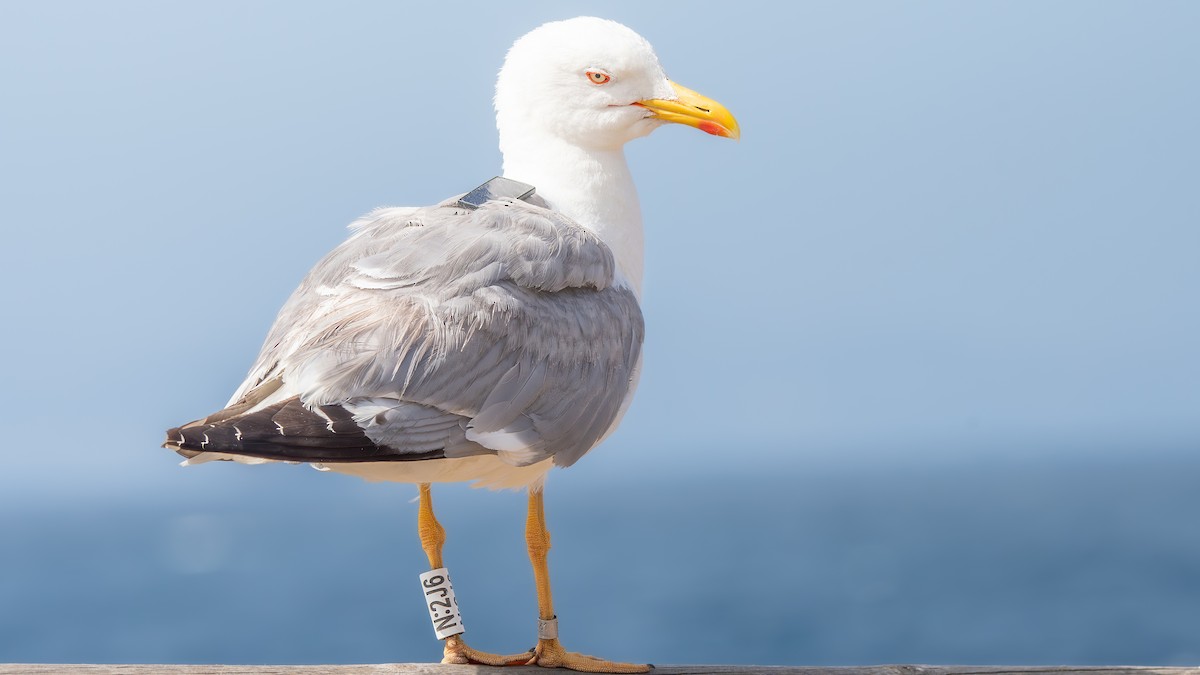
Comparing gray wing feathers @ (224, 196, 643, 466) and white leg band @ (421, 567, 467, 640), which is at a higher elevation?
gray wing feathers @ (224, 196, 643, 466)

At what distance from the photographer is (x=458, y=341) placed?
3105 mm

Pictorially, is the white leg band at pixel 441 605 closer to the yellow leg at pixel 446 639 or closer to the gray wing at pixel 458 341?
the yellow leg at pixel 446 639

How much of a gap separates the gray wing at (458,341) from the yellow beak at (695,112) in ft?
1.56

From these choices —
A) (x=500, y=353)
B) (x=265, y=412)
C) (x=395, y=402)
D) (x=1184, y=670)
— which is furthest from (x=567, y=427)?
(x=1184, y=670)

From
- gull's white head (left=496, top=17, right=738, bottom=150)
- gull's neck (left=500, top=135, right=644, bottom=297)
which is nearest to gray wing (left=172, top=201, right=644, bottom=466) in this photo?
gull's neck (left=500, top=135, right=644, bottom=297)

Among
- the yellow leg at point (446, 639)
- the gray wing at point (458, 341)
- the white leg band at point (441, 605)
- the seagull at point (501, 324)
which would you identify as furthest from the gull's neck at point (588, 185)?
the white leg band at point (441, 605)

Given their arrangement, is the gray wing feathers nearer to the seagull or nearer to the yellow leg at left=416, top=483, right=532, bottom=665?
the seagull

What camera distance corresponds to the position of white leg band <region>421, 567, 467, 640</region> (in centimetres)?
369

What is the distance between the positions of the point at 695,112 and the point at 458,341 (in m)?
1.13

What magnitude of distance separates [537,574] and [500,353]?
86 cm

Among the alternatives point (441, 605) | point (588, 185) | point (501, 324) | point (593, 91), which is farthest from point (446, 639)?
point (593, 91)

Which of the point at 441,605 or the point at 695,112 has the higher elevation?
the point at 695,112

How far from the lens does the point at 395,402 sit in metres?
2.98

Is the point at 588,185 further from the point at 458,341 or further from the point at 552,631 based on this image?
the point at 552,631
